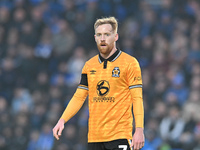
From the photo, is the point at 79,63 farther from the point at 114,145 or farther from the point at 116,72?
the point at 114,145

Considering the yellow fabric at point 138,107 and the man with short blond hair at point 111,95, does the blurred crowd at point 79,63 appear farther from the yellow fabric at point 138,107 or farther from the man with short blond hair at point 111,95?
the yellow fabric at point 138,107

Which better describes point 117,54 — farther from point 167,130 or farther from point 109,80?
point 167,130

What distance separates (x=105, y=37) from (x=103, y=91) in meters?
0.60

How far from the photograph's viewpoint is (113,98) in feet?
18.6

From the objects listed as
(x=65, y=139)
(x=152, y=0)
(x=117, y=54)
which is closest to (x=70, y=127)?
(x=65, y=139)

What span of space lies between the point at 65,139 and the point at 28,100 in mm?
2029

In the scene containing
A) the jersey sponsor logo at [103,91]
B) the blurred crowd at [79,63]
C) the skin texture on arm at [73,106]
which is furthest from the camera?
the blurred crowd at [79,63]

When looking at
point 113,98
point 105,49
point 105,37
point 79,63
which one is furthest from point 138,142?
point 79,63

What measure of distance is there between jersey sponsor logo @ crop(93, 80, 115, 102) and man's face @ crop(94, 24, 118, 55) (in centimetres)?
35

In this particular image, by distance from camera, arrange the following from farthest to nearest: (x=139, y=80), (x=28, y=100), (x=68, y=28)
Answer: (x=68, y=28), (x=28, y=100), (x=139, y=80)

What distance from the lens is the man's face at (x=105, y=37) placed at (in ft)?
18.8

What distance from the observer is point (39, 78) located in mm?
13578

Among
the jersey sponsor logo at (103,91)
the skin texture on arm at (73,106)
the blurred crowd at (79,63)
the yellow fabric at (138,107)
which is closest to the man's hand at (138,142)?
the yellow fabric at (138,107)

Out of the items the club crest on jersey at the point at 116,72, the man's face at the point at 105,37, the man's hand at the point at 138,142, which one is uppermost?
the man's face at the point at 105,37
